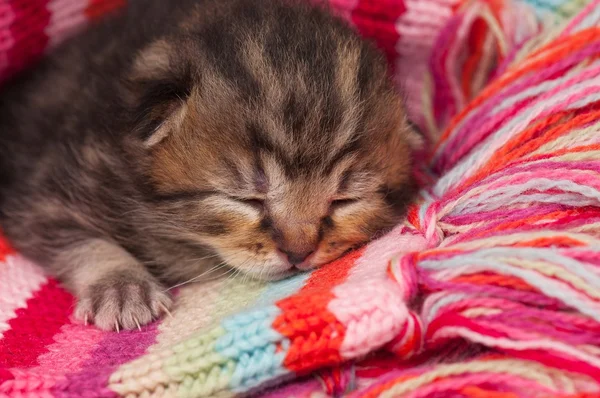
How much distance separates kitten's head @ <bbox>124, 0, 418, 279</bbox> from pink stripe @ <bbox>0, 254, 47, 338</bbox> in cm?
31

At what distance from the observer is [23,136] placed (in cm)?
177

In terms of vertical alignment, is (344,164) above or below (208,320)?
above

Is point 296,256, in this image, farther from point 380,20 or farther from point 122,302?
point 380,20

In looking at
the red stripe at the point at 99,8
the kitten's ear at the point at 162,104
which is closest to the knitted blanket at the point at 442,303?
the kitten's ear at the point at 162,104

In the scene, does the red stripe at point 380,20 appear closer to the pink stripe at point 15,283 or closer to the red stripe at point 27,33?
the red stripe at point 27,33

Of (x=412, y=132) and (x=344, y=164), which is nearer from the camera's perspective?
(x=344, y=164)

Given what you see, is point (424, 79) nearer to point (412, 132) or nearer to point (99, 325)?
point (412, 132)

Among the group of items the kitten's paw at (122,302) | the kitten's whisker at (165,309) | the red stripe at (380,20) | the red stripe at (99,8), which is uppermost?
the red stripe at (99,8)

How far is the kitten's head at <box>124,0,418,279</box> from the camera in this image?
1.25 metres

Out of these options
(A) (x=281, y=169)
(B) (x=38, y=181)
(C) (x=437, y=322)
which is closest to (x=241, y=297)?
(A) (x=281, y=169)

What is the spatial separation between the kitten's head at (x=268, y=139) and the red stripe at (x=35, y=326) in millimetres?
270

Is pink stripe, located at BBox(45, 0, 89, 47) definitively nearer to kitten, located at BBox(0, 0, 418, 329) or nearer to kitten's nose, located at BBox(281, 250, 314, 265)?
kitten, located at BBox(0, 0, 418, 329)

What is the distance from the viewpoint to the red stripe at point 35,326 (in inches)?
44.3

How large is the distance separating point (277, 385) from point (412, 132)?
726 millimetres
